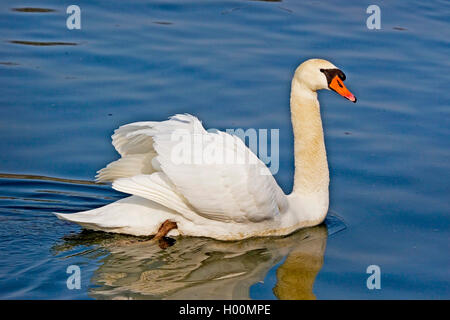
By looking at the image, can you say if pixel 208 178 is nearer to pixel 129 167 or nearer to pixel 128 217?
pixel 128 217

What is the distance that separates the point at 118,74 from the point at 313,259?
499 cm

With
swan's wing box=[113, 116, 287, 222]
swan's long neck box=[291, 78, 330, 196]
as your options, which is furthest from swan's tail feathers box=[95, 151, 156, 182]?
swan's long neck box=[291, 78, 330, 196]

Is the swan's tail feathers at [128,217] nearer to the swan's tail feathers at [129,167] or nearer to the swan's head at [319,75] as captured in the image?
the swan's tail feathers at [129,167]

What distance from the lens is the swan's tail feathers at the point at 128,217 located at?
825 cm

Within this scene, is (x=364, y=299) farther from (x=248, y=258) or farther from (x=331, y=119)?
(x=331, y=119)

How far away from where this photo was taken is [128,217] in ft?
27.5

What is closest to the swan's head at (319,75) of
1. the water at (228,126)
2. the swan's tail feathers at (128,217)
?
the water at (228,126)

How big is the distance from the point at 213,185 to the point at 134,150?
100 centimetres

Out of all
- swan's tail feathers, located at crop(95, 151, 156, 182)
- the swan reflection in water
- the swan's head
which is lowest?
the swan reflection in water

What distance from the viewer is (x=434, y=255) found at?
830 centimetres

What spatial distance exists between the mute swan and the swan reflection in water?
14cm

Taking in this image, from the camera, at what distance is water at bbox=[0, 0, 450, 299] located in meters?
7.84

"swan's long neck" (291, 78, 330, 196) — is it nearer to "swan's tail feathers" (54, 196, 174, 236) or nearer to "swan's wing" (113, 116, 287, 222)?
"swan's wing" (113, 116, 287, 222)

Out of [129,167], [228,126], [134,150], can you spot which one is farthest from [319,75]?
[228,126]
